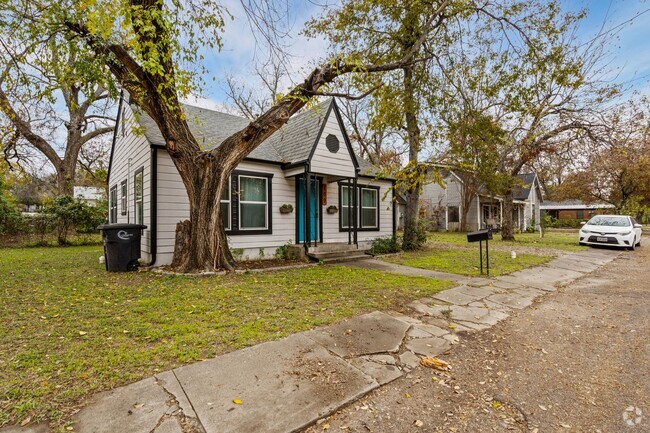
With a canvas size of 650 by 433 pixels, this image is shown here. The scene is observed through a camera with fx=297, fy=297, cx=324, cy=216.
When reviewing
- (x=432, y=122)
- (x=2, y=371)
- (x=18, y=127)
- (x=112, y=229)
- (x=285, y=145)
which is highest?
(x=18, y=127)

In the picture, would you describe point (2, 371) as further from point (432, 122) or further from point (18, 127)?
point (18, 127)

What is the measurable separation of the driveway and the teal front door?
670 cm

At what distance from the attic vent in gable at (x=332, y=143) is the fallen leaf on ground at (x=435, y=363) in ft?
24.6

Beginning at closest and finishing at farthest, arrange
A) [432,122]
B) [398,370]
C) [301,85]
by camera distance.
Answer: [398,370]
[301,85]
[432,122]

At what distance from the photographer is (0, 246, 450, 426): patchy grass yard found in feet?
7.69

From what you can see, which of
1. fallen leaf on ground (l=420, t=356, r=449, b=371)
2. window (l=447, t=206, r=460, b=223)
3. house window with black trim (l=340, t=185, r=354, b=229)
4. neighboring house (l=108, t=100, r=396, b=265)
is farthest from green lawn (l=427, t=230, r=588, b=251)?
fallen leaf on ground (l=420, t=356, r=449, b=371)

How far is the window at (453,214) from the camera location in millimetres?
25375

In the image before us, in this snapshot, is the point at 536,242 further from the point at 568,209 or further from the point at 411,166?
the point at 568,209

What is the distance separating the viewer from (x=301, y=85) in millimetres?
6773

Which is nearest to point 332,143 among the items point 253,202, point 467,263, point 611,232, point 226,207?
point 253,202

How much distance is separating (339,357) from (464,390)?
107cm

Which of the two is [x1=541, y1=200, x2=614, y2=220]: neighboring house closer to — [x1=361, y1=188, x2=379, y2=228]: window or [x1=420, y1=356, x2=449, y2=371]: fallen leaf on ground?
[x1=361, y1=188, x2=379, y2=228]: window

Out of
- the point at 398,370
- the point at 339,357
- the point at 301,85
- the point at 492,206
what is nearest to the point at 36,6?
the point at 301,85

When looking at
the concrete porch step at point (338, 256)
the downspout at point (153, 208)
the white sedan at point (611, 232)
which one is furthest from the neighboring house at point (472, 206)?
the downspout at point (153, 208)
